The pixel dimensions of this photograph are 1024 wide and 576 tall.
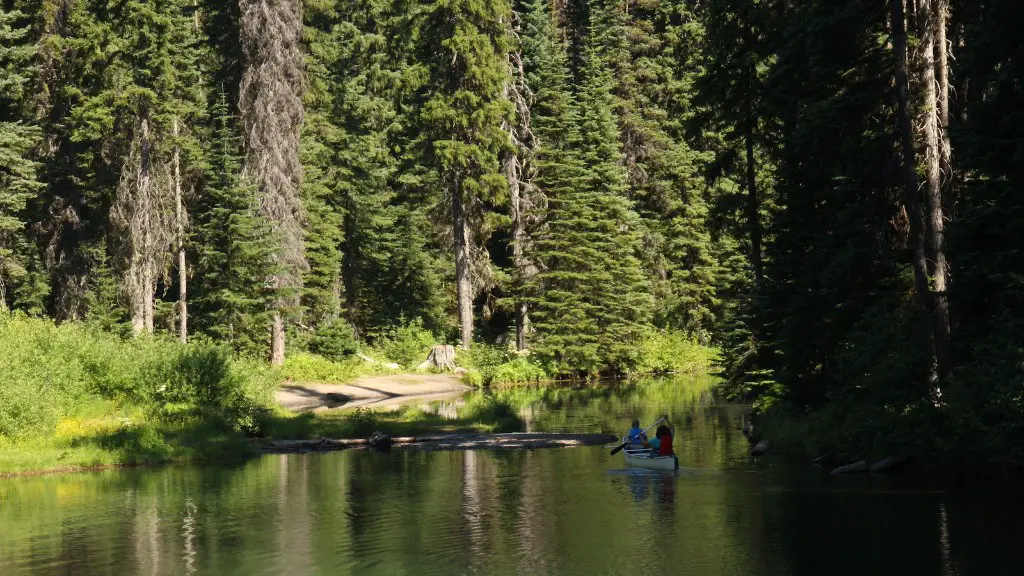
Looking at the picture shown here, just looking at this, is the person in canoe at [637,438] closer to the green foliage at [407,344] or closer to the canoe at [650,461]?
the canoe at [650,461]

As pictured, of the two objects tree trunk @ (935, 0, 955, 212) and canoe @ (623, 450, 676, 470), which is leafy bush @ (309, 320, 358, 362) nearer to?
canoe @ (623, 450, 676, 470)

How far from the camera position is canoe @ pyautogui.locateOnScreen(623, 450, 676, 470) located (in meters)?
28.2

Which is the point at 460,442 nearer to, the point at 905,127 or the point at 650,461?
the point at 650,461

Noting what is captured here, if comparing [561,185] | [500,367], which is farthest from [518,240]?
[500,367]

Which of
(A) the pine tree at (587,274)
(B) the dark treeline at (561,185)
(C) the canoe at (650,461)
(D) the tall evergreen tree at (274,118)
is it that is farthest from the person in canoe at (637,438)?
(A) the pine tree at (587,274)

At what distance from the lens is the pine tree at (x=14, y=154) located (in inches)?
1890

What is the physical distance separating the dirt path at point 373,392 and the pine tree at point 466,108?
20.2 feet

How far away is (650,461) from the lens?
2833cm

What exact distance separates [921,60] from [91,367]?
25.0 m

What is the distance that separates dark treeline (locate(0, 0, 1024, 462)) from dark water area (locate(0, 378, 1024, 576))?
8.85 ft

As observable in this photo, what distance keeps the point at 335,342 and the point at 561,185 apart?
662 inches

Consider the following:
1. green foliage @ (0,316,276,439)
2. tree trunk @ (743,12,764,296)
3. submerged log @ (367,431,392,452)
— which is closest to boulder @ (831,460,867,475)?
tree trunk @ (743,12,764,296)

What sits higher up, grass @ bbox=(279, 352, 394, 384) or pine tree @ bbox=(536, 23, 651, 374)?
pine tree @ bbox=(536, 23, 651, 374)

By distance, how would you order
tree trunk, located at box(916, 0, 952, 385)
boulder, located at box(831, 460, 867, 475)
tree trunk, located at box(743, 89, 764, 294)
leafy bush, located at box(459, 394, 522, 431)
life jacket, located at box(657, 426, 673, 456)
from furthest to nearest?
leafy bush, located at box(459, 394, 522, 431)
tree trunk, located at box(743, 89, 764, 294)
life jacket, located at box(657, 426, 673, 456)
boulder, located at box(831, 460, 867, 475)
tree trunk, located at box(916, 0, 952, 385)
